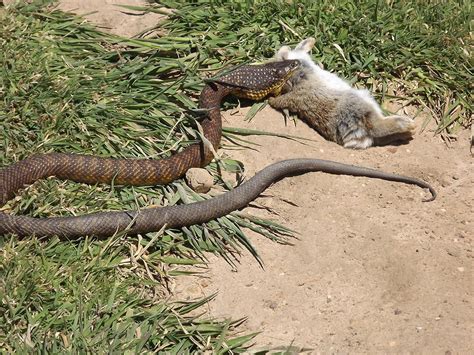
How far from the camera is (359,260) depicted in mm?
5484

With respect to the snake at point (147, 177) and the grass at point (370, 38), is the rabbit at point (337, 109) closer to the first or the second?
the grass at point (370, 38)

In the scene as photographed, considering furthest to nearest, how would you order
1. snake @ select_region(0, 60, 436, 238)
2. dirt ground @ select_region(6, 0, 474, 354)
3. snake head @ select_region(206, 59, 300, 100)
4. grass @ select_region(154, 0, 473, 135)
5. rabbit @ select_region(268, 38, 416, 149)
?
1. grass @ select_region(154, 0, 473, 135)
2. snake head @ select_region(206, 59, 300, 100)
3. rabbit @ select_region(268, 38, 416, 149)
4. snake @ select_region(0, 60, 436, 238)
5. dirt ground @ select_region(6, 0, 474, 354)

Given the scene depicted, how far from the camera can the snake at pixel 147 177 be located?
17.7 ft

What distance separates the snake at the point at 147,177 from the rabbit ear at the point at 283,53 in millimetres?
535

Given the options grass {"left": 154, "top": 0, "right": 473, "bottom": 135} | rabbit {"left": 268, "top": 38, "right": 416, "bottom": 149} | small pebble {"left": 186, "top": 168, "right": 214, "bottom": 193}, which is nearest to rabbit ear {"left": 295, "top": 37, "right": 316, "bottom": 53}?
rabbit {"left": 268, "top": 38, "right": 416, "bottom": 149}

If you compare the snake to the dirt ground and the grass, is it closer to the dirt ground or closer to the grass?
the dirt ground

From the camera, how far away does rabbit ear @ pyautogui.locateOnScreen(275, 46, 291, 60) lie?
662cm

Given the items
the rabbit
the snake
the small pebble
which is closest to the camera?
the snake

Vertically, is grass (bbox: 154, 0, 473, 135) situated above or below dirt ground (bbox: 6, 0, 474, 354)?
above

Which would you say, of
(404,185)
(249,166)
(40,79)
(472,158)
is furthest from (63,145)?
(472,158)

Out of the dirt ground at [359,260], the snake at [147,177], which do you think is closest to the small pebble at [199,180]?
the snake at [147,177]

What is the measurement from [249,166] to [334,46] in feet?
4.32

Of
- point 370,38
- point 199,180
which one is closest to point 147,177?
point 199,180

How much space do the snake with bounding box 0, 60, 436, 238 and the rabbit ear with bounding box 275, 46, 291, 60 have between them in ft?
1.76
